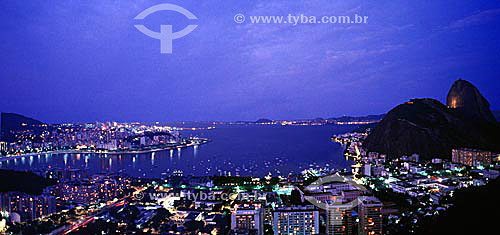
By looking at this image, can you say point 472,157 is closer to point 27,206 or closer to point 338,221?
point 338,221

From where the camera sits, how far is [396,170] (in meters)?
9.02

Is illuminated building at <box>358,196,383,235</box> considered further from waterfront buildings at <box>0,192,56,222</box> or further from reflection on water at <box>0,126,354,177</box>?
reflection on water at <box>0,126,354,177</box>

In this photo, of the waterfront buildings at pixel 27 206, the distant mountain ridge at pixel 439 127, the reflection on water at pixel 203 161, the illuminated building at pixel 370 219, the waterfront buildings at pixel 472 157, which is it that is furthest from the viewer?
the distant mountain ridge at pixel 439 127

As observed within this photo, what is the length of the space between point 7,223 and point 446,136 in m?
12.0

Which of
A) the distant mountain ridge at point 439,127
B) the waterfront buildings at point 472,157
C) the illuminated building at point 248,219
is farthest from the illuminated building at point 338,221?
the distant mountain ridge at point 439,127

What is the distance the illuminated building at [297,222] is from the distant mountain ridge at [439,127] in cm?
828

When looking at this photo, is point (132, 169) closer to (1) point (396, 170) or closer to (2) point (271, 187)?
(2) point (271, 187)

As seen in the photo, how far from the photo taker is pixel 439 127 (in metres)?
12.0

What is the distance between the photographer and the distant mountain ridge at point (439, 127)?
1133 centimetres

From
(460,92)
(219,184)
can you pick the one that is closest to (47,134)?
(219,184)

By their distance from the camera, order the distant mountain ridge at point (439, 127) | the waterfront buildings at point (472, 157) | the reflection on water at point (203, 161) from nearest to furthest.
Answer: the waterfront buildings at point (472, 157), the reflection on water at point (203, 161), the distant mountain ridge at point (439, 127)

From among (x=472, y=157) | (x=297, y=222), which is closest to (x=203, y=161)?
(x=472, y=157)

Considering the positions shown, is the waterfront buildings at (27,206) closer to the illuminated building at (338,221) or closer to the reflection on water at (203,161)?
the illuminated building at (338,221)

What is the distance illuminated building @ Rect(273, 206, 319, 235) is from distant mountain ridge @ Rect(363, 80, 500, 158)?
8.28 metres
